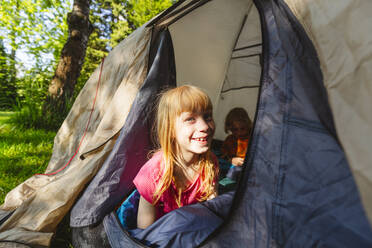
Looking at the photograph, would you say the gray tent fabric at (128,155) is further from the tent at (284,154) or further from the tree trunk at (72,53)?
the tree trunk at (72,53)

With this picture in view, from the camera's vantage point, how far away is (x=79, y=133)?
1808mm

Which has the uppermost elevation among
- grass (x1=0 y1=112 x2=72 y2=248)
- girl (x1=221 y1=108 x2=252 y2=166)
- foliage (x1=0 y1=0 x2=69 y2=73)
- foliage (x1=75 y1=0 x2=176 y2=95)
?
foliage (x1=75 y1=0 x2=176 y2=95)

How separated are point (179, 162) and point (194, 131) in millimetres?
227

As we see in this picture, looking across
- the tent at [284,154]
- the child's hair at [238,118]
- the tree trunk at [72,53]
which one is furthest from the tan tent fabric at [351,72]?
the tree trunk at [72,53]

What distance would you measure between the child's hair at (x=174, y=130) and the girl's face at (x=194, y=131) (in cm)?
3

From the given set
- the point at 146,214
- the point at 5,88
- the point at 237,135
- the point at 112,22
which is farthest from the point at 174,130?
the point at 112,22

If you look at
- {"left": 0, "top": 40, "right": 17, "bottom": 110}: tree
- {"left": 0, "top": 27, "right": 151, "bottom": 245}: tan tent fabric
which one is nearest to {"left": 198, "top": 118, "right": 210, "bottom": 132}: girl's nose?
{"left": 0, "top": 27, "right": 151, "bottom": 245}: tan tent fabric

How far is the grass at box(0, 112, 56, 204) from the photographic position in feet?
5.97

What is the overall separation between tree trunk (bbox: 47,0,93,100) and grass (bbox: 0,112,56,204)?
68cm

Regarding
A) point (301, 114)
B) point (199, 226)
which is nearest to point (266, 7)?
point (301, 114)

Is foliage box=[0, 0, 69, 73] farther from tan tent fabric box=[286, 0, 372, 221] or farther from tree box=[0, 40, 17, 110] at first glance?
tan tent fabric box=[286, 0, 372, 221]

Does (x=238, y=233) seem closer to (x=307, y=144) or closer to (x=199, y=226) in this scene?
(x=199, y=226)

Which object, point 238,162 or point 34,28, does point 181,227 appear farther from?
point 34,28

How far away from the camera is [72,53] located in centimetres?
341
